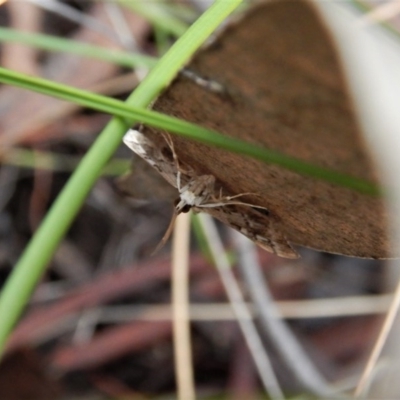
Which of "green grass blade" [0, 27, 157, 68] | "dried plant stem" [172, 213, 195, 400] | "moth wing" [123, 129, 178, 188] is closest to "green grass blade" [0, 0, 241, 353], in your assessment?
"moth wing" [123, 129, 178, 188]

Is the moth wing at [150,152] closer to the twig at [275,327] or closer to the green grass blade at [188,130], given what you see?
the green grass blade at [188,130]

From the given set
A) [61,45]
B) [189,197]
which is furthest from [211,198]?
[61,45]

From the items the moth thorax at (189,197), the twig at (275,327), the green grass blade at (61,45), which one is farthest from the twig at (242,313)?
the moth thorax at (189,197)

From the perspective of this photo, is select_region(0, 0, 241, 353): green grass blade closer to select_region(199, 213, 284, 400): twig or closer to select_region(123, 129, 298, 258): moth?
select_region(123, 129, 298, 258): moth

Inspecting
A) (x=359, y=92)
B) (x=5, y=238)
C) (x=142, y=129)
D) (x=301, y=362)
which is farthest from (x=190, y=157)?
(x=5, y=238)

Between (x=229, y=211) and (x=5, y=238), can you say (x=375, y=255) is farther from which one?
(x=5, y=238)

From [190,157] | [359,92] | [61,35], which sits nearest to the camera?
[359,92]

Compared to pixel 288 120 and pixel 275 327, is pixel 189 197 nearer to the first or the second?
pixel 288 120
